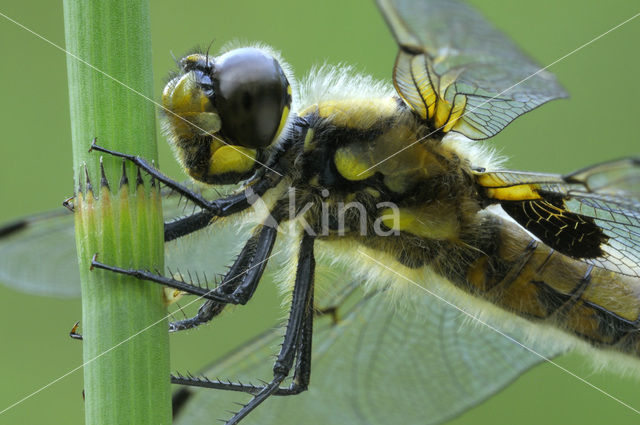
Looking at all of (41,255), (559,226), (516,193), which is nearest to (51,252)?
(41,255)

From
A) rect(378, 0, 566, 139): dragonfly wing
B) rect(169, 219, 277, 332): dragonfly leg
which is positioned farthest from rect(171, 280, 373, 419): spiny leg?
rect(378, 0, 566, 139): dragonfly wing

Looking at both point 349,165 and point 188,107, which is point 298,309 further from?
point 188,107

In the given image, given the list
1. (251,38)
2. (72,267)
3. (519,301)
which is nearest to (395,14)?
(519,301)

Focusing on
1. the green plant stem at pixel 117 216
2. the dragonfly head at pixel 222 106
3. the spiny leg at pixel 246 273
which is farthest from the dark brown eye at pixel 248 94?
the green plant stem at pixel 117 216

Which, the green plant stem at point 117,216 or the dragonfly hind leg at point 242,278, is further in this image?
the dragonfly hind leg at point 242,278

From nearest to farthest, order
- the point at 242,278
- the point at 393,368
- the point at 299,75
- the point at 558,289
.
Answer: the point at 242,278, the point at 558,289, the point at 393,368, the point at 299,75

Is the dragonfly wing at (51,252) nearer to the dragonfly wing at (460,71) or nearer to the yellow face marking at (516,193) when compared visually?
the dragonfly wing at (460,71)

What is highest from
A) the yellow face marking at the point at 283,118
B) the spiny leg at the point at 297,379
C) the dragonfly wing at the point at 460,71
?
the dragonfly wing at the point at 460,71
